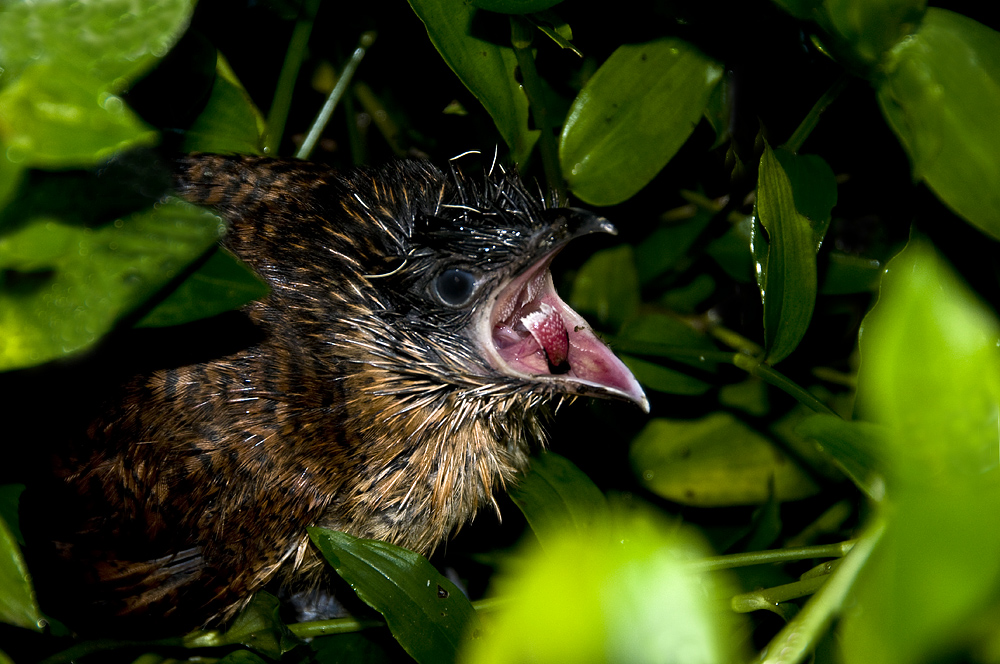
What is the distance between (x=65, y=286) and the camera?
719 mm

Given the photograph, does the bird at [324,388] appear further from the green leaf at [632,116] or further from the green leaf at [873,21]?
the green leaf at [873,21]

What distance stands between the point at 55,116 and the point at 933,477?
68 centimetres

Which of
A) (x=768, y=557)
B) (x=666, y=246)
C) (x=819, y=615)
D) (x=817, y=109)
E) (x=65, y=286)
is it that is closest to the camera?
(x=819, y=615)

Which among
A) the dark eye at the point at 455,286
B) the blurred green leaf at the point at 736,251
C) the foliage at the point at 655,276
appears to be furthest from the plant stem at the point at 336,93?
the blurred green leaf at the point at 736,251

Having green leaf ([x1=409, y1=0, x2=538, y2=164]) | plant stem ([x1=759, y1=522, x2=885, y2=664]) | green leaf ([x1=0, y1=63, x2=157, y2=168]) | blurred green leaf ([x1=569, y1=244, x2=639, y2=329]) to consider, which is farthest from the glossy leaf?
blurred green leaf ([x1=569, y1=244, x2=639, y2=329])

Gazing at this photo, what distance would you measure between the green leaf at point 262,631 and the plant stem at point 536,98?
0.80 m

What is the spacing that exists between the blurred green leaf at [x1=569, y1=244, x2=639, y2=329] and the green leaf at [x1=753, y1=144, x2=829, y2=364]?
16.0 inches

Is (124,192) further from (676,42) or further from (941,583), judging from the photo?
(676,42)

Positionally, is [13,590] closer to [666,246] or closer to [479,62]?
[479,62]

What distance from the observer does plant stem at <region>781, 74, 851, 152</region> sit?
113 cm

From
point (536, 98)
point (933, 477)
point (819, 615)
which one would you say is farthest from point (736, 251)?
point (933, 477)

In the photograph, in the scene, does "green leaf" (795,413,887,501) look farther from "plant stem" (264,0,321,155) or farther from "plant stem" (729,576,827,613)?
"plant stem" (264,0,321,155)

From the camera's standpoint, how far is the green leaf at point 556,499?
123 cm

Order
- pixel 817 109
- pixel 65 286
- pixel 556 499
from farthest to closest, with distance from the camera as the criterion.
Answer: pixel 556 499 → pixel 817 109 → pixel 65 286
